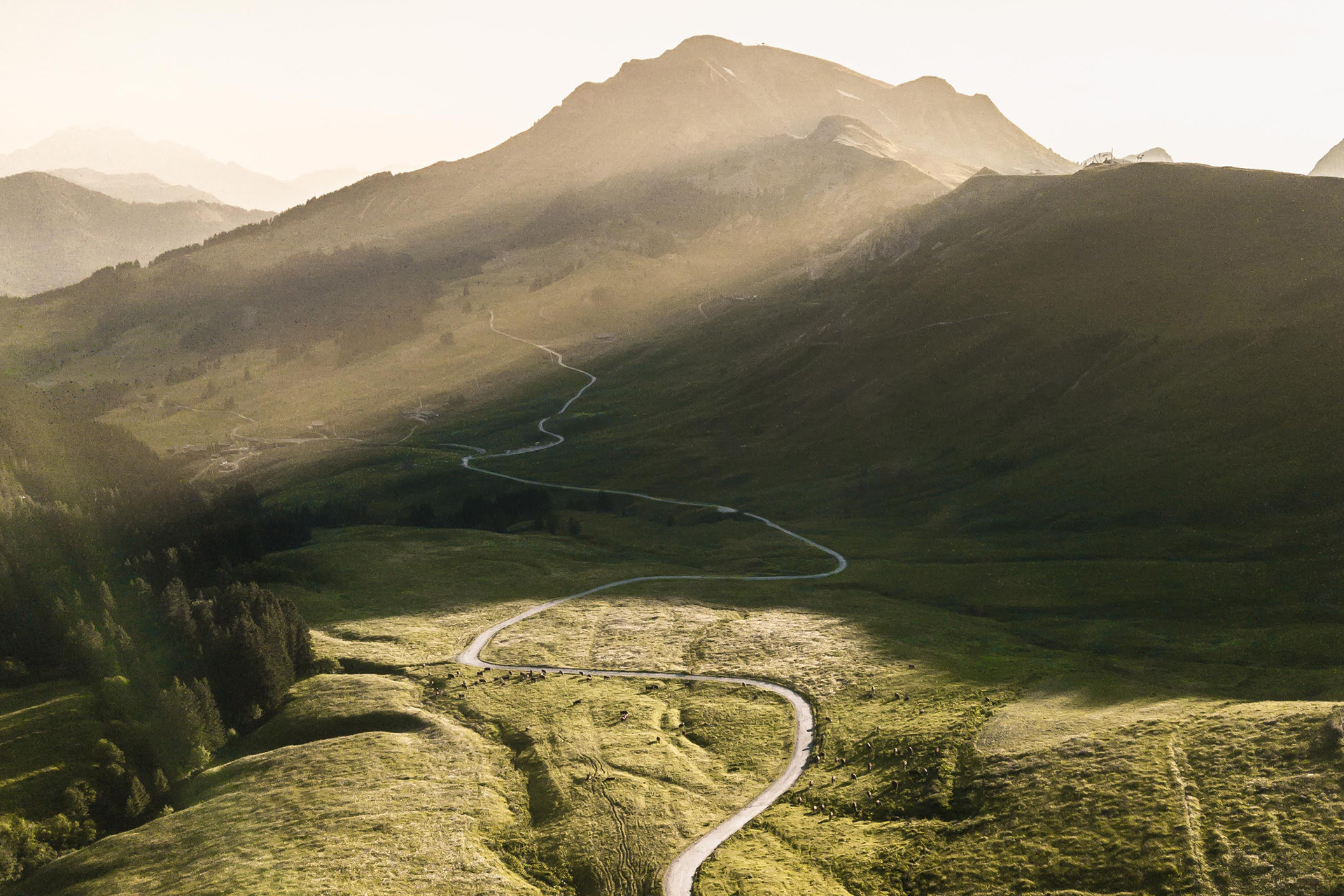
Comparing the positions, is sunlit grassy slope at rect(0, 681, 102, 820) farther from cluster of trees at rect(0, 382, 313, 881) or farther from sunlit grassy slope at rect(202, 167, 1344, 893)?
sunlit grassy slope at rect(202, 167, 1344, 893)

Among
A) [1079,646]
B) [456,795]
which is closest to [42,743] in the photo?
[456,795]

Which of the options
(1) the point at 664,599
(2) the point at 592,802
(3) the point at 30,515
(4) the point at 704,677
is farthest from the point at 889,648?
(3) the point at 30,515

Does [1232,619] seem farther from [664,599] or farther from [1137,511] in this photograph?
[664,599]

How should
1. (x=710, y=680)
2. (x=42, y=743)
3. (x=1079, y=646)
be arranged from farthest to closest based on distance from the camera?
(x=1079, y=646) → (x=710, y=680) → (x=42, y=743)

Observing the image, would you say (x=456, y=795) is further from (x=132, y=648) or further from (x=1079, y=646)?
(x=1079, y=646)

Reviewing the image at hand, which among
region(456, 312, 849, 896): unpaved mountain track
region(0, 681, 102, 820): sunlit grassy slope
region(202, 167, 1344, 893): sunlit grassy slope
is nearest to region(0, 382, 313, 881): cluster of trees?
region(0, 681, 102, 820): sunlit grassy slope

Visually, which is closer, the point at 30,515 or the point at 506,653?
the point at 506,653

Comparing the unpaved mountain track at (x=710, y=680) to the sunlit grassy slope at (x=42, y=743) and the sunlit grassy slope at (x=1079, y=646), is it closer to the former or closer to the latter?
the sunlit grassy slope at (x=1079, y=646)

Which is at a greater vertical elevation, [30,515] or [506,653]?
[30,515]

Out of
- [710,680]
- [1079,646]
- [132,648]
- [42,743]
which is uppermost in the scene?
[132,648]
